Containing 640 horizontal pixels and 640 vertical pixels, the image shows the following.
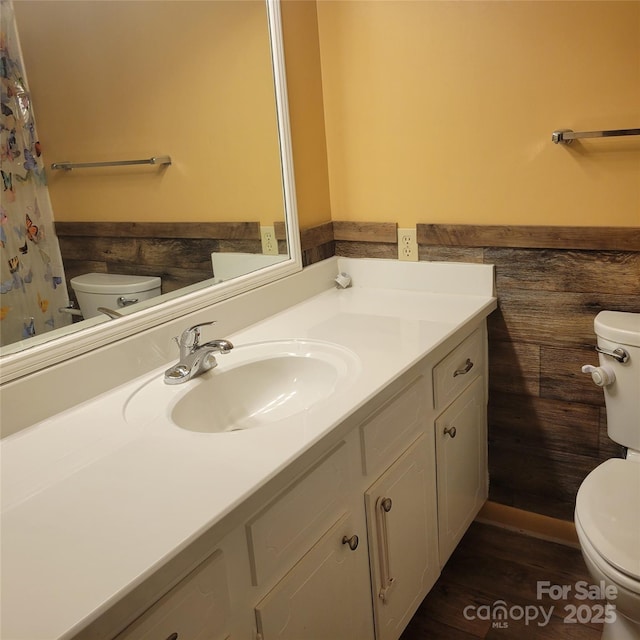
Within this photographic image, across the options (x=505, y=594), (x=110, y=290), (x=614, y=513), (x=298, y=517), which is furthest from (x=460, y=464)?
(x=110, y=290)

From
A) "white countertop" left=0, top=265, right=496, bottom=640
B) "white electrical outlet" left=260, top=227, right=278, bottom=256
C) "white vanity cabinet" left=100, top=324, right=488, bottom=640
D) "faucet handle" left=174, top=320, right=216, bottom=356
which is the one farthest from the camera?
"white electrical outlet" left=260, top=227, right=278, bottom=256

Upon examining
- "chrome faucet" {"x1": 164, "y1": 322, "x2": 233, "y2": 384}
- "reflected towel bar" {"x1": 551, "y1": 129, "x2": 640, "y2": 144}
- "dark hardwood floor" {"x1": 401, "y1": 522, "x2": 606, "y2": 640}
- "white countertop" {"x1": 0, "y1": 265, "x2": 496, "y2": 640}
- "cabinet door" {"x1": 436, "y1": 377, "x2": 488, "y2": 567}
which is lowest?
"dark hardwood floor" {"x1": 401, "y1": 522, "x2": 606, "y2": 640}

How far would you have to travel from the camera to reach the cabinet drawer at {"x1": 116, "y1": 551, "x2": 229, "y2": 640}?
81 centimetres

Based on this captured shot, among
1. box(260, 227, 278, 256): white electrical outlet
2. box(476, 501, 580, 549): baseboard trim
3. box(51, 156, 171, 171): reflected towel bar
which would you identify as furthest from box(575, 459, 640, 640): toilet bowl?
box(51, 156, 171, 171): reflected towel bar

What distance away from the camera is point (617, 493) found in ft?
4.66

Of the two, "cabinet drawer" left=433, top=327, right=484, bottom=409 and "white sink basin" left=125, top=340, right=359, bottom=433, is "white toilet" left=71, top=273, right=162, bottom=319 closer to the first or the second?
"white sink basin" left=125, top=340, right=359, bottom=433

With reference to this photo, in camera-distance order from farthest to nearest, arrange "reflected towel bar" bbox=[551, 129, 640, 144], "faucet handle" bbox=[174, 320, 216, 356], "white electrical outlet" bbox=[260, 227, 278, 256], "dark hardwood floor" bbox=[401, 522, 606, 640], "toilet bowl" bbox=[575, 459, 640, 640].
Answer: "white electrical outlet" bbox=[260, 227, 278, 256], "dark hardwood floor" bbox=[401, 522, 606, 640], "reflected towel bar" bbox=[551, 129, 640, 144], "faucet handle" bbox=[174, 320, 216, 356], "toilet bowl" bbox=[575, 459, 640, 640]

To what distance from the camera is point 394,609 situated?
1464mm

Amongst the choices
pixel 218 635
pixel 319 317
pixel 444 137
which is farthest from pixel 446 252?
pixel 218 635

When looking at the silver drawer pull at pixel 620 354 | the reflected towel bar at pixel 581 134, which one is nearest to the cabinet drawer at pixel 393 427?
the silver drawer pull at pixel 620 354

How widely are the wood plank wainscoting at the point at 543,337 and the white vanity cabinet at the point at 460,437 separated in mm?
85

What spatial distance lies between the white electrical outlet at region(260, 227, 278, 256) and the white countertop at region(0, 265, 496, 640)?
0.58 metres

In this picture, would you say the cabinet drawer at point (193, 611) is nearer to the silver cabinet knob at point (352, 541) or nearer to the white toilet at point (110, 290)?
the silver cabinet knob at point (352, 541)

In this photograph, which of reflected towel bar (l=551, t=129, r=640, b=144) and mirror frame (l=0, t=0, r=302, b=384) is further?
reflected towel bar (l=551, t=129, r=640, b=144)
